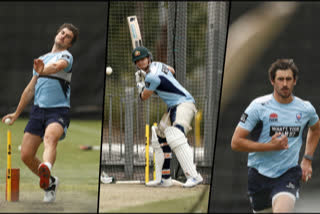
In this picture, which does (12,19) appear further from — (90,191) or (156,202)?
(156,202)

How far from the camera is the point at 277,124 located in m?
4.62

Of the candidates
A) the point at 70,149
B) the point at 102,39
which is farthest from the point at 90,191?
the point at 102,39

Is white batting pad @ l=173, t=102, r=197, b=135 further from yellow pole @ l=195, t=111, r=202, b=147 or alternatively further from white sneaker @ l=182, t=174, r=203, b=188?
yellow pole @ l=195, t=111, r=202, b=147

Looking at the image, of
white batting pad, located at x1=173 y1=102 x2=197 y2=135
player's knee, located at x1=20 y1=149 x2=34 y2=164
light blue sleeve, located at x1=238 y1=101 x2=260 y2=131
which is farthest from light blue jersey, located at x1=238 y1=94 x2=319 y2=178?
player's knee, located at x1=20 y1=149 x2=34 y2=164

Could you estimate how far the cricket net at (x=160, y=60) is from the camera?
21.5 feet

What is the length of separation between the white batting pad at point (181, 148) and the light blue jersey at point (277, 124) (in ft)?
2.92

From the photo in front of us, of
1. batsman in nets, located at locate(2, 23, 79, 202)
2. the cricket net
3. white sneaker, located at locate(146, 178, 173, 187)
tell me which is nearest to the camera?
batsman in nets, located at locate(2, 23, 79, 202)

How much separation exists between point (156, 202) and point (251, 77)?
1415 millimetres

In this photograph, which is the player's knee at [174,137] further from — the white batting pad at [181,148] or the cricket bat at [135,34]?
the cricket bat at [135,34]

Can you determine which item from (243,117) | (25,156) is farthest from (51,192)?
(243,117)

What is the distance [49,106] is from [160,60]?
2.25 metres

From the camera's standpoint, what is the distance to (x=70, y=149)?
5.39m

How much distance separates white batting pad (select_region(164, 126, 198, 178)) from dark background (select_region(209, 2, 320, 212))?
37 centimetres

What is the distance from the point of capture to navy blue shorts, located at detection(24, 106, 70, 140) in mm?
4906
